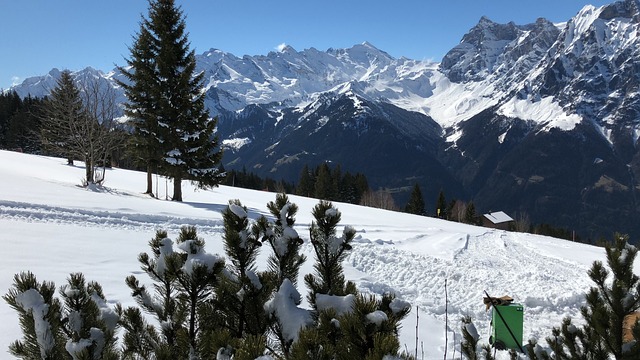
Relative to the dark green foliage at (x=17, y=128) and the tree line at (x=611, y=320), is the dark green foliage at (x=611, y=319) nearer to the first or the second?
the tree line at (x=611, y=320)

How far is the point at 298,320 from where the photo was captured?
1981 mm

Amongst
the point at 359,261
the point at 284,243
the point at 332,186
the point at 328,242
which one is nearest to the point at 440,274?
the point at 359,261

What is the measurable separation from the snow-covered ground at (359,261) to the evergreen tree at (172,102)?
11.1 feet

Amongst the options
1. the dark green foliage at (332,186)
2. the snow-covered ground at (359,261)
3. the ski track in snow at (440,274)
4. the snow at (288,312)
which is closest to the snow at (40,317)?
the snow at (288,312)

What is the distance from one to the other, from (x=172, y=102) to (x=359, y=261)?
15006 mm

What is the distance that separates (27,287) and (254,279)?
99 cm

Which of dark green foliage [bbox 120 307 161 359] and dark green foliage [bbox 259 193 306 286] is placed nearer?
dark green foliage [bbox 120 307 161 359]

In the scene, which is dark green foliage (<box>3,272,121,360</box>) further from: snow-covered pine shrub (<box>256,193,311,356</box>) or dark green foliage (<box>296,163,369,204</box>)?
dark green foliage (<box>296,163,369,204</box>)

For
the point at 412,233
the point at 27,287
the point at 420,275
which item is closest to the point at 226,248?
the point at 27,287

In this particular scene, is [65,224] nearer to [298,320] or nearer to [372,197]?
[298,320]

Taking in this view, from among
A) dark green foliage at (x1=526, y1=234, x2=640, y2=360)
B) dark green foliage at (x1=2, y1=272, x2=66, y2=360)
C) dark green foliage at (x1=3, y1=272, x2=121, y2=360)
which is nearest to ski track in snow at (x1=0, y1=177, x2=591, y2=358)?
dark green foliage at (x1=526, y1=234, x2=640, y2=360)

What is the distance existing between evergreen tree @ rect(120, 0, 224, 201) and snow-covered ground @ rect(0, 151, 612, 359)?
338cm

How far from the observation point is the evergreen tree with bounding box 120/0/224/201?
22.3 meters

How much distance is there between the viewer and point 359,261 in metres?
13.1
